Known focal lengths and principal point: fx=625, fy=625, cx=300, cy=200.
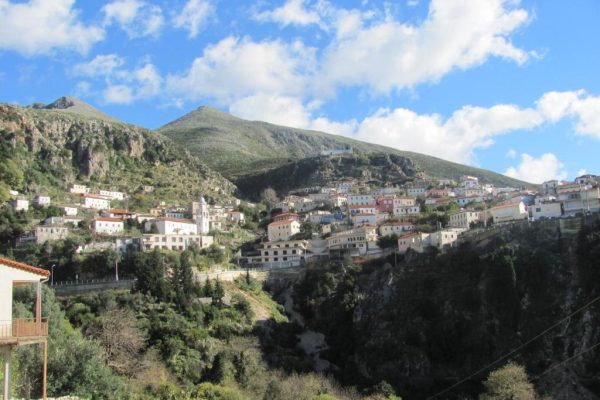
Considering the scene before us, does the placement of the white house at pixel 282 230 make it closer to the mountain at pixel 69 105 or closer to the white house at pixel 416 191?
Answer: the white house at pixel 416 191

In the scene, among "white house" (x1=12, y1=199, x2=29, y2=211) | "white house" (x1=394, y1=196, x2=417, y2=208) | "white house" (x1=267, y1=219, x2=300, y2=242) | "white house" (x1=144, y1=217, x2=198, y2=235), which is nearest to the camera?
"white house" (x1=144, y1=217, x2=198, y2=235)

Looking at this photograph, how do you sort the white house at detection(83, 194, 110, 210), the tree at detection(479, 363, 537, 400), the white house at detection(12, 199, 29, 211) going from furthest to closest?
the white house at detection(83, 194, 110, 210), the white house at detection(12, 199, 29, 211), the tree at detection(479, 363, 537, 400)

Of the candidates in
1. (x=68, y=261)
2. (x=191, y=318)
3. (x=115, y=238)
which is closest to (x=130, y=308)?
(x=191, y=318)

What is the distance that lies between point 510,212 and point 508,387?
130ft

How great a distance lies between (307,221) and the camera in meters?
90.6

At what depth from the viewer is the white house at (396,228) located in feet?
255

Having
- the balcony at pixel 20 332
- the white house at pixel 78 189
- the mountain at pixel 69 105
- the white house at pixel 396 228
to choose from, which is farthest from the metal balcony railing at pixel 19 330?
the mountain at pixel 69 105

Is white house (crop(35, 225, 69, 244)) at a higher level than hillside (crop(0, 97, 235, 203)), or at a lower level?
lower

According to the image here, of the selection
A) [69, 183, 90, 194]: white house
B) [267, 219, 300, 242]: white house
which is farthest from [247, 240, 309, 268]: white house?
[69, 183, 90, 194]: white house

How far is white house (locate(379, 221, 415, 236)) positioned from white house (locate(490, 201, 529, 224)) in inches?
396

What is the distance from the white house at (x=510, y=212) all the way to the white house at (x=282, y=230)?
2611 centimetres

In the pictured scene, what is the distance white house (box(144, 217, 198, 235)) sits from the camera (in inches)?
3004

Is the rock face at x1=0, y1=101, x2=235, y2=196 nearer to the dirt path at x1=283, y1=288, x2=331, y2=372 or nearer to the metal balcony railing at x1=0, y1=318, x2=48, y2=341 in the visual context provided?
the dirt path at x1=283, y1=288, x2=331, y2=372

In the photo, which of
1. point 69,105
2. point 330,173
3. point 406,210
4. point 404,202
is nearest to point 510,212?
point 406,210
